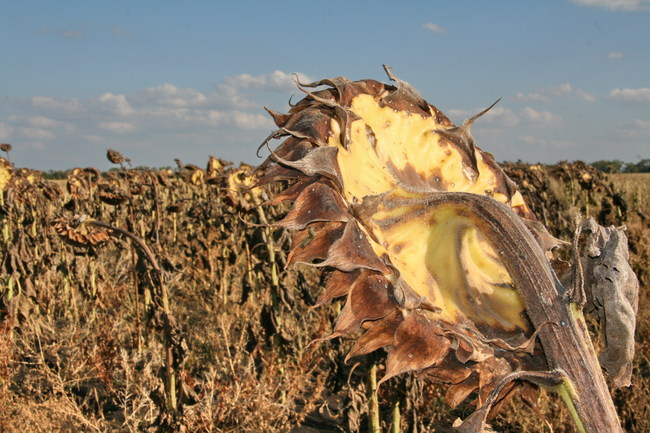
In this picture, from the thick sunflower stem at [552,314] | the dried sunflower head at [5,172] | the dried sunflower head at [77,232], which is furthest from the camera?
the dried sunflower head at [5,172]

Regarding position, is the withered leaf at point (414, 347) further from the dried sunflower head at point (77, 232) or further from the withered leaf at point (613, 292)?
the dried sunflower head at point (77, 232)

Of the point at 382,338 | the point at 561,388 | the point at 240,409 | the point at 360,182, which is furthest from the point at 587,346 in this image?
the point at 240,409

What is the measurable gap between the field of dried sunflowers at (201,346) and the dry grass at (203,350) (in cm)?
2

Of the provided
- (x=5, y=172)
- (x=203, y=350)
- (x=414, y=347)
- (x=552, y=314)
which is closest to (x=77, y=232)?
(x=203, y=350)

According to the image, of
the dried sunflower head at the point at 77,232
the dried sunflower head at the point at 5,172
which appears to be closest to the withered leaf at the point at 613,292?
the dried sunflower head at the point at 77,232

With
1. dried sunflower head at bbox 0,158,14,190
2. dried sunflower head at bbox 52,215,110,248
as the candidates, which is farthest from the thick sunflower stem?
dried sunflower head at bbox 0,158,14,190

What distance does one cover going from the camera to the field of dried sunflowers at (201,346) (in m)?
3.53

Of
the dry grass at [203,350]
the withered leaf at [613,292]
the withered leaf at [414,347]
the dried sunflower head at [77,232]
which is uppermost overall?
the withered leaf at [613,292]

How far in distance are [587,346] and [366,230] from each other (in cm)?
36

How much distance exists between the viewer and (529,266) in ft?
2.87

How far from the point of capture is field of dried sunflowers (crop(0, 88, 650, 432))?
3528 mm

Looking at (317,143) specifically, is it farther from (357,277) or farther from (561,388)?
(561,388)

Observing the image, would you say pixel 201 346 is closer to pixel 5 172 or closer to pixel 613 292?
pixel 5 172

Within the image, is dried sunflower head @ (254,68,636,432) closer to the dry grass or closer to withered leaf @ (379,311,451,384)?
withered leaf @ (379,311,451,384)
